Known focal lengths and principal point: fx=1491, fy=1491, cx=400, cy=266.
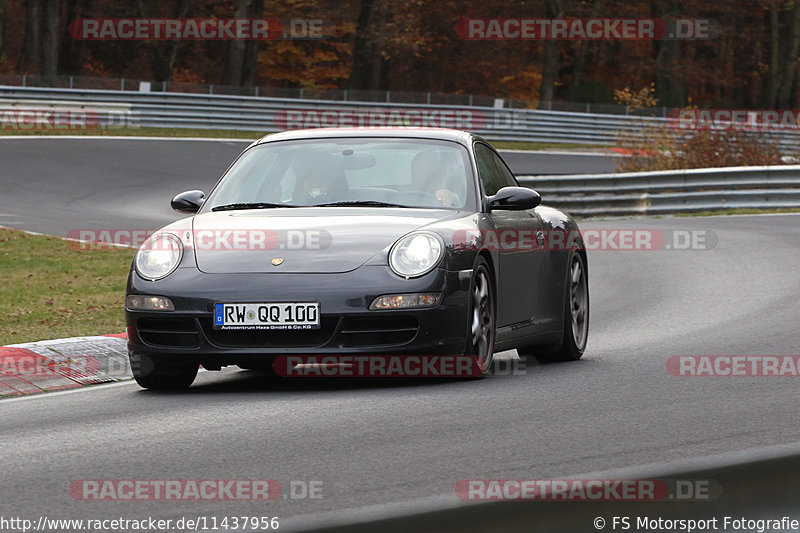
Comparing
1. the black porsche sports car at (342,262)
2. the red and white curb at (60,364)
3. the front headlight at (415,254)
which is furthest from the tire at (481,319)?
the red and white curb at (60,364)

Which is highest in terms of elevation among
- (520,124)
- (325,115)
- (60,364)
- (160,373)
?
(160,373)

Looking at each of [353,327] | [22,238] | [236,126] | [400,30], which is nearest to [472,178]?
[353,327]

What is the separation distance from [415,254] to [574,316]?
2448 millimetres

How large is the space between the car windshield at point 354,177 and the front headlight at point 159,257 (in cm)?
77

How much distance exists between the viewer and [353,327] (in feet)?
25.3

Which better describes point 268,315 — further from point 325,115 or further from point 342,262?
point 325,115

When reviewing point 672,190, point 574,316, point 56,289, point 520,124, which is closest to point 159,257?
point 574,316

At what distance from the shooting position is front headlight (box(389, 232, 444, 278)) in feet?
25.5

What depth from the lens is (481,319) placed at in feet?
27.2

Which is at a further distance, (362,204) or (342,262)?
(362,204)

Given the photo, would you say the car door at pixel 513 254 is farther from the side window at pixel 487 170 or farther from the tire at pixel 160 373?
the tire at pixel 160 373

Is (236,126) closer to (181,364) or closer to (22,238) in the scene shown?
(22,238)

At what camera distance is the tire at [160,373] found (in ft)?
26.6

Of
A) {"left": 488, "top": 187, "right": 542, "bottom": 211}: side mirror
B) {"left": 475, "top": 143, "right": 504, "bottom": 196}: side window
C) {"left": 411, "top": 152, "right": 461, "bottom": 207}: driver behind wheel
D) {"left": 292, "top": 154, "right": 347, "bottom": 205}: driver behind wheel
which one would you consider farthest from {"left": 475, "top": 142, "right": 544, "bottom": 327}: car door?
{"left": 292, "top": 154, "right": 347, "bottom": 205}: driver behind wheel
